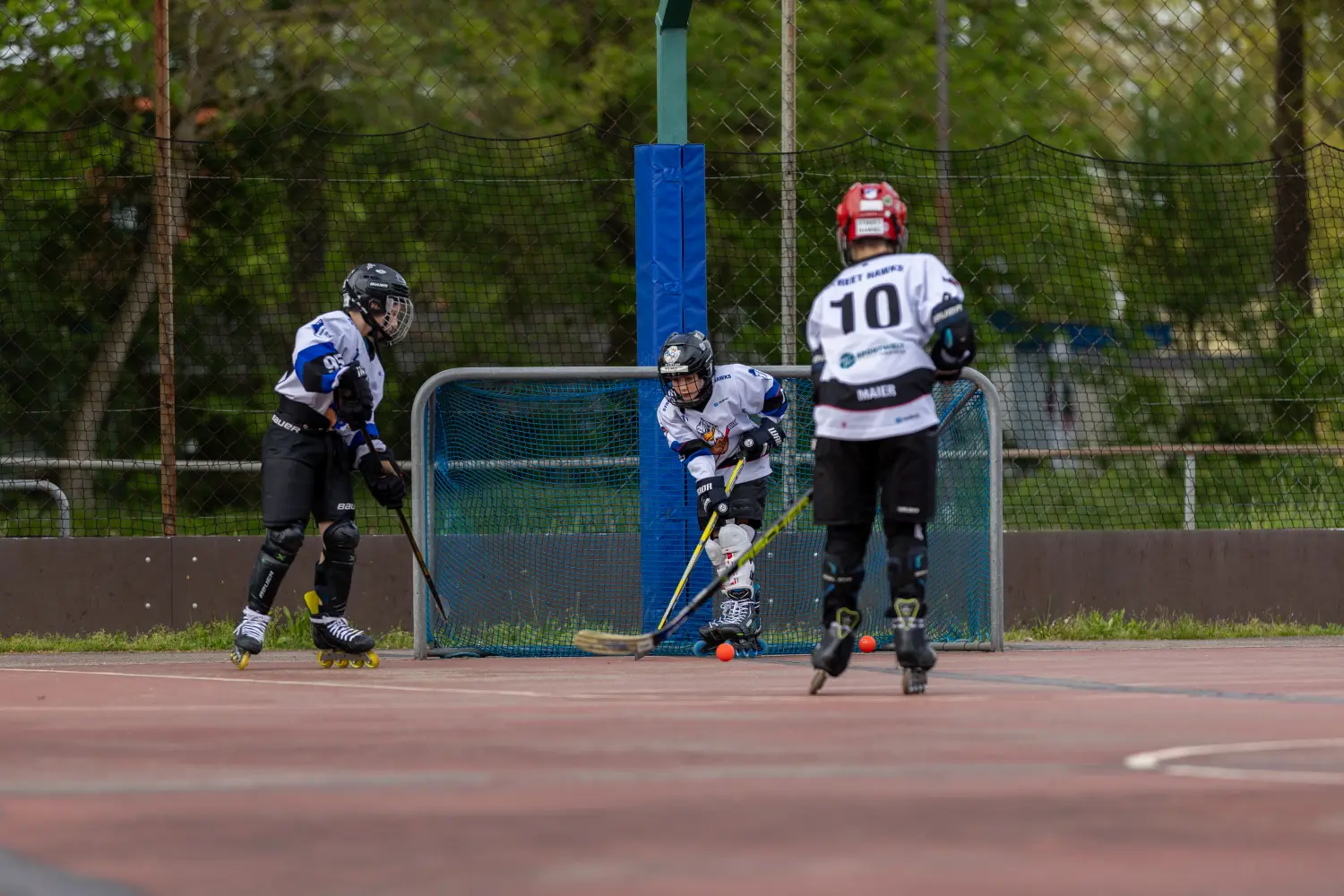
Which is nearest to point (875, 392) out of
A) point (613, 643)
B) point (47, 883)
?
point (613, 643)

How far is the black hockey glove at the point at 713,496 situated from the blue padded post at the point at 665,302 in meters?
0.39

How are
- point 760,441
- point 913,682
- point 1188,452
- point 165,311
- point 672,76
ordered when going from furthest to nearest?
point 1188,452 → point 165,311 → point 672,76 → point 760,441 → point 913,682

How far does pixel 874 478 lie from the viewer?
6.15m

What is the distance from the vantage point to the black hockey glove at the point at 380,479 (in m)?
7.86

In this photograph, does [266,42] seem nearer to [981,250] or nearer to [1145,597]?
[981,250]

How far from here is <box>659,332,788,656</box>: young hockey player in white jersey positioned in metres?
8.25

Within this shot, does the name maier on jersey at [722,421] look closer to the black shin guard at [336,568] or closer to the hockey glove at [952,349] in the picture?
the black shin guard at [336,568]

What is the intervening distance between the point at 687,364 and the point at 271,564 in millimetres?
1888

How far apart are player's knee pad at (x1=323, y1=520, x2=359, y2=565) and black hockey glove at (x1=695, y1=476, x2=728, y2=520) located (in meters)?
1.47

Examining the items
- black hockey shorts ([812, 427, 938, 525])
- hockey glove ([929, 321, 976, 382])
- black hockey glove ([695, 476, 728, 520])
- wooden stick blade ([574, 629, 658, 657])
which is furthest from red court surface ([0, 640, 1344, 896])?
black hockey glove ([695, 476, 728, 520])

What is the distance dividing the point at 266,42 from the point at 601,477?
7791 millimetres

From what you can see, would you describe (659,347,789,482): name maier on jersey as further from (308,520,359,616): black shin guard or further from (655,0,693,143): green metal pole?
(308,520,359,616): black shin guard

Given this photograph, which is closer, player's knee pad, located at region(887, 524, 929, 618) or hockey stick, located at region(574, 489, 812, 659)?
player's knee pad, located at region(887, 524, 929, 618)

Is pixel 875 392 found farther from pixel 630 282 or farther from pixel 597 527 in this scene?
pixel 630 282
